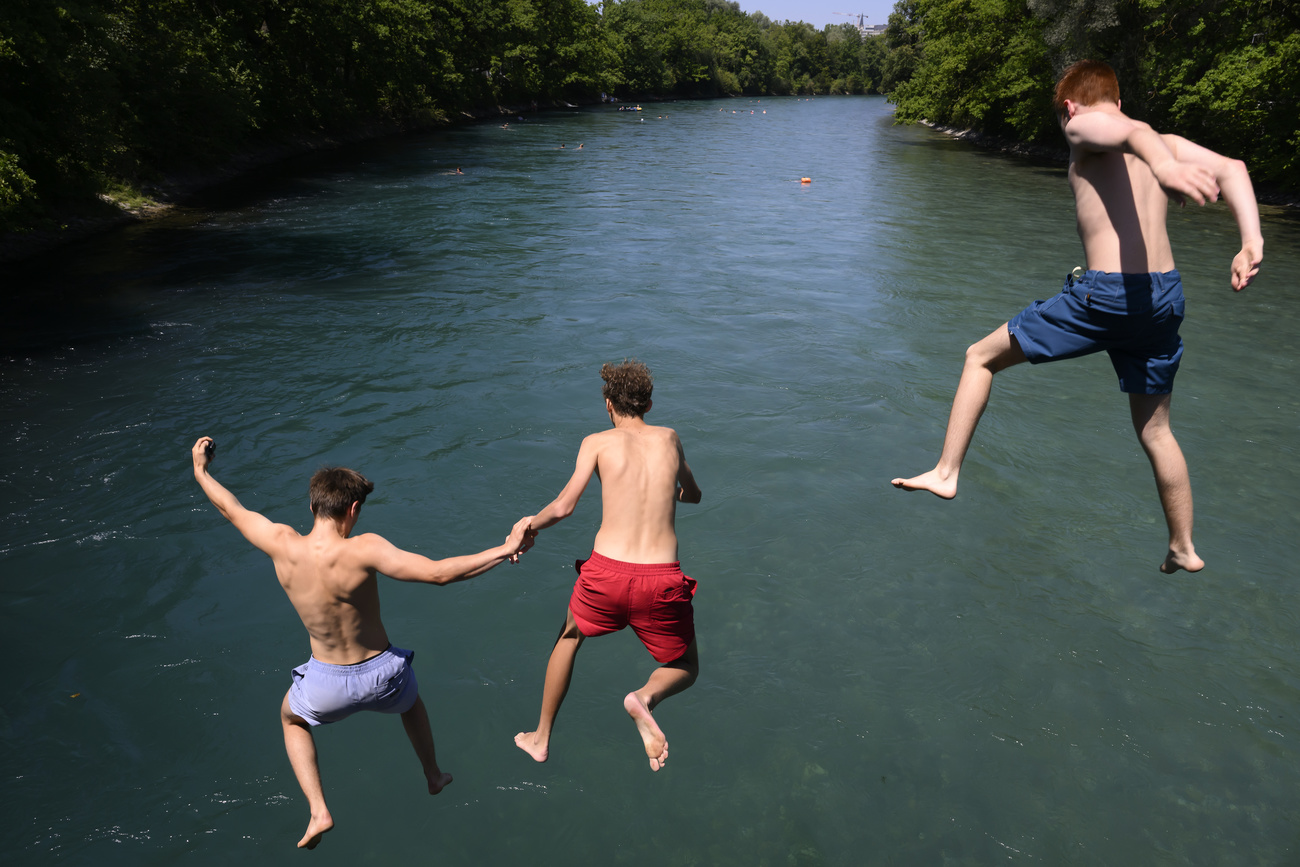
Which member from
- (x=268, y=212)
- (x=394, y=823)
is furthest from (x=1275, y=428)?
(x=268, y=212)

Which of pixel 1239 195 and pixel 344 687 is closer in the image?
pixel 1239 195

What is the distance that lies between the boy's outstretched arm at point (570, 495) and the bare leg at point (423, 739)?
3.78 ft

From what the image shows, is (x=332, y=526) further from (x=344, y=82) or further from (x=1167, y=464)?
(x=344, y=82)

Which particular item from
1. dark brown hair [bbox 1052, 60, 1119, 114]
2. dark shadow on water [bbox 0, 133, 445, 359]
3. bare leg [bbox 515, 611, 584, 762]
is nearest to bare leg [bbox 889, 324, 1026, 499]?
dark brown hair [bbox 1052, 60, 1119, 114]

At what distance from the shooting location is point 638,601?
3998 millimetres

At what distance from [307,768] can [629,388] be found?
2313 millimetres

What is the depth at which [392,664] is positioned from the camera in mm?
3918

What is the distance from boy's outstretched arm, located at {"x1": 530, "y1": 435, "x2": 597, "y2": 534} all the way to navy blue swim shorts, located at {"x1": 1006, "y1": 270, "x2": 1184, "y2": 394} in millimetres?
2036

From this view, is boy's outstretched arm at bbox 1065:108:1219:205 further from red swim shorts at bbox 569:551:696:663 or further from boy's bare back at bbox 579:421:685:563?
red swim shorts at bbox 569:551:696:663

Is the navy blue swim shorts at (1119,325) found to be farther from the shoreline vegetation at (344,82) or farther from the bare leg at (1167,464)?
the shoreline vegetation at (344,82)

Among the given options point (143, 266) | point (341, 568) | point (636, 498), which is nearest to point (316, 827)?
point (341, 568)

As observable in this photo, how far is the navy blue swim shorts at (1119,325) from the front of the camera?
3.64 meters

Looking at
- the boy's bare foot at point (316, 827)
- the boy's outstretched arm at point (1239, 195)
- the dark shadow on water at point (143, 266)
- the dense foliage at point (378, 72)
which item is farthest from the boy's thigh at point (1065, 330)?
the dense foliage at point (378, 72)

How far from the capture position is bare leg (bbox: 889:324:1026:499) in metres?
3.97
